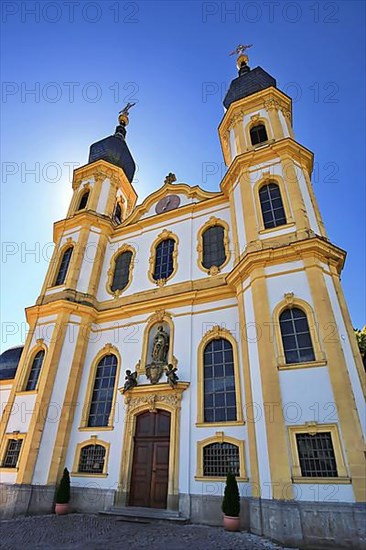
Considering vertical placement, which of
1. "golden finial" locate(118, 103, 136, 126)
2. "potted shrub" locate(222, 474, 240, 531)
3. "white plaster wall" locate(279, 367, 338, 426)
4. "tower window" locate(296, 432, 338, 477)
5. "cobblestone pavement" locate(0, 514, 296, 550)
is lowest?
"cobblestone pavement" locate(0, 514, 296, 550)

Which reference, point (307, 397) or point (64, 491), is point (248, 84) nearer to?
point (307, 397)

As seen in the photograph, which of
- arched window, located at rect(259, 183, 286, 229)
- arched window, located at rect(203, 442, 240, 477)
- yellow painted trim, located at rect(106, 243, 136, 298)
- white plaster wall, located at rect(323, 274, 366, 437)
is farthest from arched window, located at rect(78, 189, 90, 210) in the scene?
arched window, located at rect(203, 442, 240, 477)

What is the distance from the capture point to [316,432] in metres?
8.02

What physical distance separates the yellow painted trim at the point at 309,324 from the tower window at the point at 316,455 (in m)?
1.63

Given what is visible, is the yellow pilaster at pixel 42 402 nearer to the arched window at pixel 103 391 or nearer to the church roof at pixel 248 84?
the arched window at pixel 103 391

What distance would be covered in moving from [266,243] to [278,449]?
5.99 m

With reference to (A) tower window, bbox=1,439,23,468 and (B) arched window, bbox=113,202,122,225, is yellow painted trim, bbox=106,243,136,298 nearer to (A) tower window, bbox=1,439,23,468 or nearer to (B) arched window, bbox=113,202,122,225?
(B) arched window, bbox=113,202,122,225

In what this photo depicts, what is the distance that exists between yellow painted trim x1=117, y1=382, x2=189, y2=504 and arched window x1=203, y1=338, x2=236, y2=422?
0.80m

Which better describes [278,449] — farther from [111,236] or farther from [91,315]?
[111,236]

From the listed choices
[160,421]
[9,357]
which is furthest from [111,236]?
[9,357]

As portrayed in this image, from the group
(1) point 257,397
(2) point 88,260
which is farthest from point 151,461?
(2) point 88,260

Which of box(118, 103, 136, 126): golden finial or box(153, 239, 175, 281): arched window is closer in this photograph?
box(153, 239, 175, 281): arched window

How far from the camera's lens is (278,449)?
26.7 feet

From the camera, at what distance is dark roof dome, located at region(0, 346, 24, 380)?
2027cm
